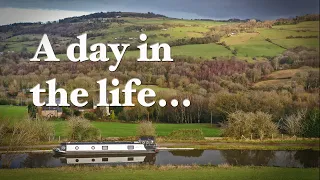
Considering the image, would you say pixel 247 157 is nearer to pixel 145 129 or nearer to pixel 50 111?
pixel 145 129

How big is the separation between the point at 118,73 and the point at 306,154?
4.26 meters

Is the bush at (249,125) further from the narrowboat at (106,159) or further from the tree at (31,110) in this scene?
the tree at (31,110)

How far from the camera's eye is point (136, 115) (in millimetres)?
10555

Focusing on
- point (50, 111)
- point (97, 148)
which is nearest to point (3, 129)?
point (50, 111)

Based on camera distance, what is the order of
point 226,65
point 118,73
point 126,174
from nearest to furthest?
point 126,174 < point 118,73 < point 226,65

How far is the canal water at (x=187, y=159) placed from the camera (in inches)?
395

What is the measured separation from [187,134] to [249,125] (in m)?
1.27

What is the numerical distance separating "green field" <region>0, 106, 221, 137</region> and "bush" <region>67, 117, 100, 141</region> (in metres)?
0.09

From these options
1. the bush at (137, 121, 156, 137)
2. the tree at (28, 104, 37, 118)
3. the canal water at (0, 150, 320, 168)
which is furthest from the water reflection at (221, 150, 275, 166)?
the tree at (28, 104, 37, 118)

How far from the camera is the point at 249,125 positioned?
1106cm

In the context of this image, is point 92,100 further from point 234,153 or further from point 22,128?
point 234,153

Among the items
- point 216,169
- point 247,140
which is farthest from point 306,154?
point 216,169

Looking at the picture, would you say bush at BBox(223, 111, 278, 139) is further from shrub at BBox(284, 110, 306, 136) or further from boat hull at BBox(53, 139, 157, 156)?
boat hull at BBox(53, 139, 157, 156)

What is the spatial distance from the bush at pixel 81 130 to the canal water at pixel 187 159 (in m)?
0.42
